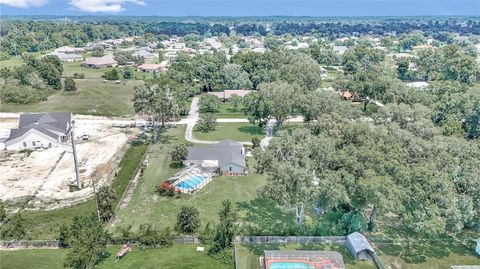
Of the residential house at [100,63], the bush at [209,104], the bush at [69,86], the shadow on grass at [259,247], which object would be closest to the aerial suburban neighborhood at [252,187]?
the shadow on grass at [259,247]

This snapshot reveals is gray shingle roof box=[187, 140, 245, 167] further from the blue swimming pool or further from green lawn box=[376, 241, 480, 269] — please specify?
green lawn box=[376, 241, 480, 269]

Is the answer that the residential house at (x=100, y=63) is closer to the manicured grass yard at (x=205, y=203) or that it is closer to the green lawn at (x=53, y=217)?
the manicured grass yard at (x=205, y=203)

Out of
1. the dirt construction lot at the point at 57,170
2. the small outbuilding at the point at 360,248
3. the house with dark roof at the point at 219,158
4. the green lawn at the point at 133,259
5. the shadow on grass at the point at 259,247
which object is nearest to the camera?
the green lawn at the point at 133,259

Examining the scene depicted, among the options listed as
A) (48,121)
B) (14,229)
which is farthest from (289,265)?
(48,121)

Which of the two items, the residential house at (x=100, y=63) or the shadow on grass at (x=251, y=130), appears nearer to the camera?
the shadow on grass at (x=251, y=130)

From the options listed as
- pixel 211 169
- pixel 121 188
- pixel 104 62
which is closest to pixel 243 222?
pixel 211 169

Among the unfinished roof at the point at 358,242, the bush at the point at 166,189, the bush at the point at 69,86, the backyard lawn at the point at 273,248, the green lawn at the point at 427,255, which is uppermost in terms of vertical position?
the bush at the point at 69,86

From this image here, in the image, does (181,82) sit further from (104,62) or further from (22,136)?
(104,62)
